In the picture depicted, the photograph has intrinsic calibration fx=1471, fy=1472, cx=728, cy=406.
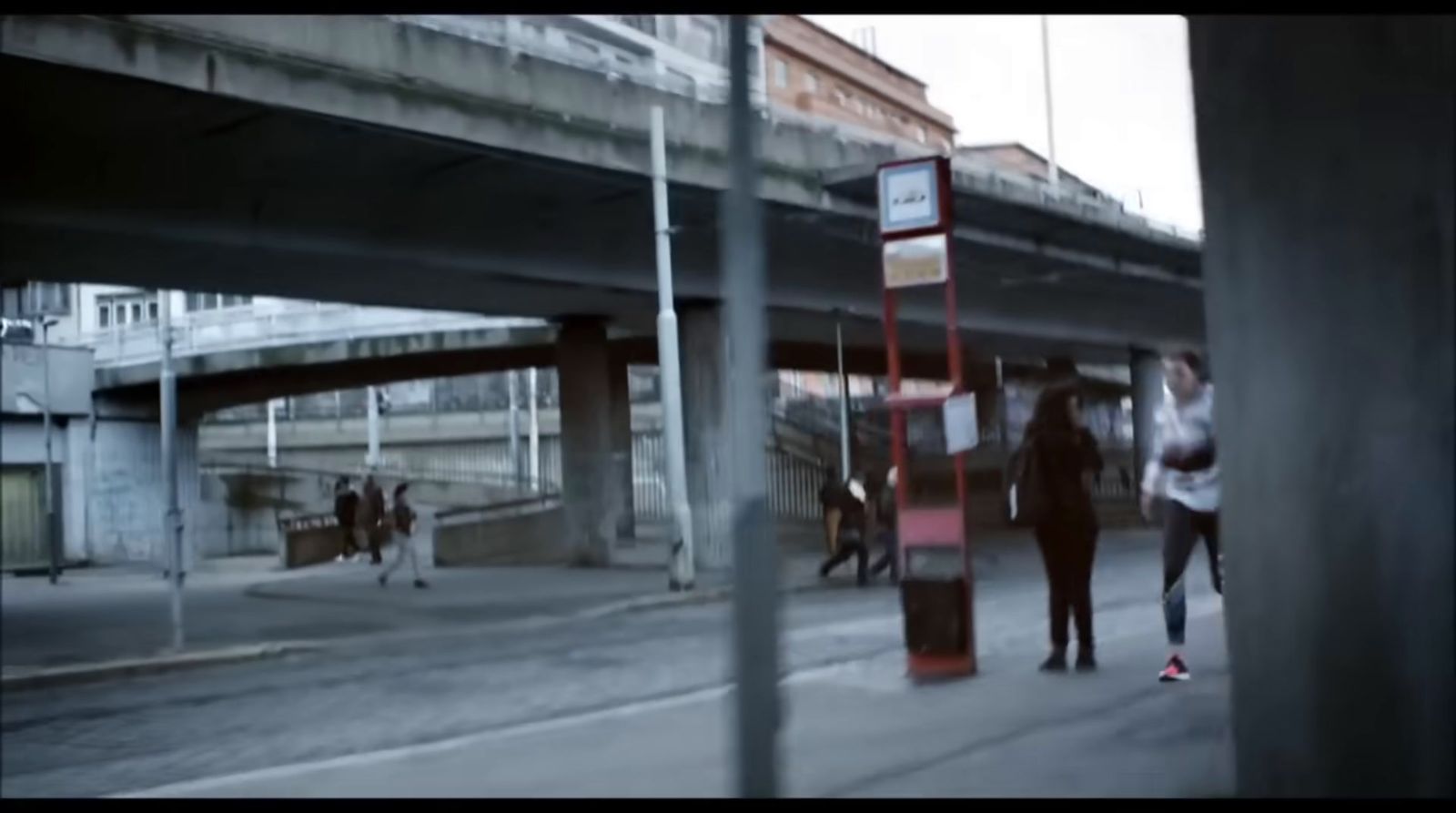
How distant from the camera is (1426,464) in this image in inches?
194

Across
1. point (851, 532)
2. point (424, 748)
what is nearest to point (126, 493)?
point (851, 532)

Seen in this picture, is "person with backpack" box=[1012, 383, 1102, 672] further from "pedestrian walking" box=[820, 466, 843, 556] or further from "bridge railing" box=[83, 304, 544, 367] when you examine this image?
"bridge railing" box=[83, 304, 544, 367]

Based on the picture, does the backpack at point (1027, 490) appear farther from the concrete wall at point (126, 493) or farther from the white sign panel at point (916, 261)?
the concrete wall at point (126, 493)

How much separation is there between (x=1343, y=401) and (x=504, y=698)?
6.77m

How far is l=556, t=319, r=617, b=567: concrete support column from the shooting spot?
89.3 feet

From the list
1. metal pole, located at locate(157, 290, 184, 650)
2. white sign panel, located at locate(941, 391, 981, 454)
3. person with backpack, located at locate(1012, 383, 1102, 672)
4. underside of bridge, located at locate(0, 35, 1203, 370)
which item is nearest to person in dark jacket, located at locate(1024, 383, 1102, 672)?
person with backpack, located at locate(1012, 383, 1102, 672)

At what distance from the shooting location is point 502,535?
31.1 m

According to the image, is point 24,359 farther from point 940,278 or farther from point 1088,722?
point 1088,722

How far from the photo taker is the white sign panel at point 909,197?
939cm

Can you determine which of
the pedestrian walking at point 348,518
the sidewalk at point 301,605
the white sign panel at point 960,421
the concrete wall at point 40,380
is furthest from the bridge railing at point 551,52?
the pedestrian walking at point 348,518

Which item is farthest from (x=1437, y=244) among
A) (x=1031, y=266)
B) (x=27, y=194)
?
(x=1031, y=266)

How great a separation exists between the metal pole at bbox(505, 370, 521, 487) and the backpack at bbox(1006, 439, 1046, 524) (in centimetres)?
4370

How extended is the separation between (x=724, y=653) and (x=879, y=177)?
479 centimetres

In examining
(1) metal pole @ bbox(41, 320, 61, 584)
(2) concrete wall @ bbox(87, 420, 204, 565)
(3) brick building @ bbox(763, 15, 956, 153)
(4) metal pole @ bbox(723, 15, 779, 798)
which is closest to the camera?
(4) metal pole @ bbox(723, 15, 779, 798)
